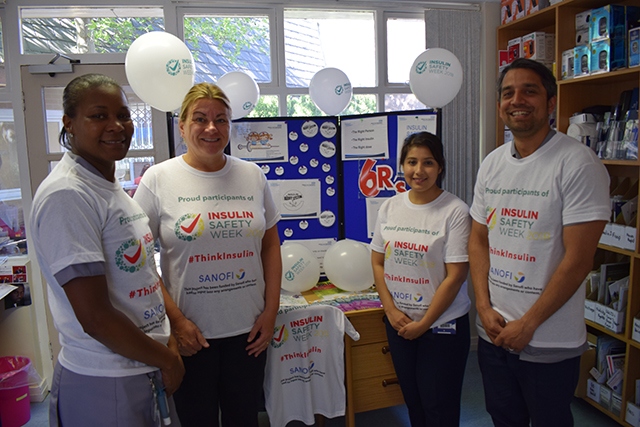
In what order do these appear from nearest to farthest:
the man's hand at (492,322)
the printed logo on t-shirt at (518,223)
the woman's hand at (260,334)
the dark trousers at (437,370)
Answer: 1. the printed logo on t-shirt at (518,223)
2. the man's hand at (492,322)
3. the woman's hand at (260,334)
4. the dark trousers at (437,370)

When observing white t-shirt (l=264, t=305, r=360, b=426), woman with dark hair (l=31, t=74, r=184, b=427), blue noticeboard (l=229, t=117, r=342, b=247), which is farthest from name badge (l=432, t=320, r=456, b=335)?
blue noticeboard (l=229, t=117, r=342, b=247)

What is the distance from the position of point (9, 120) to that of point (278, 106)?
1779 mm

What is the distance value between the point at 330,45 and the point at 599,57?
5.68ft

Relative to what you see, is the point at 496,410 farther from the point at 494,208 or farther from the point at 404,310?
the point at 494,208

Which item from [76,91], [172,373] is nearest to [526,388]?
[172,373]

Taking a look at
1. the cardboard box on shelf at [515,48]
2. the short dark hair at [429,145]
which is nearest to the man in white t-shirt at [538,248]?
the short dark hair at [429,145]

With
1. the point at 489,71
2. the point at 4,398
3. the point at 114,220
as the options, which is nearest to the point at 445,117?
the point at 489,71

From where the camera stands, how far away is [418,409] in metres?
1.99

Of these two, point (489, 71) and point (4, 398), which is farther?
point (489, 71)

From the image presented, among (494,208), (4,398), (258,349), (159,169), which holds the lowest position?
(4,398)

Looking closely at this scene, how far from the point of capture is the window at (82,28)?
9.93 ft

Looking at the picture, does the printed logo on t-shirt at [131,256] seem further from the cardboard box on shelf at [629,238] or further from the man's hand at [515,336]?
the cardboard box on shelf at [629,238]

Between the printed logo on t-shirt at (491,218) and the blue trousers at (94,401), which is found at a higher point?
the printed logo on t-shirt at (491,218)

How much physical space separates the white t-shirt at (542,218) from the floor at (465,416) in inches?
52.1
